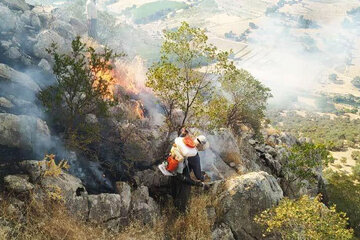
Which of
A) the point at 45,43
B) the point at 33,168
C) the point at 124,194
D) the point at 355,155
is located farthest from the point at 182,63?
the point at 355,155

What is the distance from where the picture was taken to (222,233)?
8.69 metres

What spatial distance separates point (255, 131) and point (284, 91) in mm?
98696

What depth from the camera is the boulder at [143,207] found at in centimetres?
912

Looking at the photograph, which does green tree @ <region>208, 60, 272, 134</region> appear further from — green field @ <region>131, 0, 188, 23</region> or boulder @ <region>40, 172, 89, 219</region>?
green field @ <region>131, 0, 188, 23</region>

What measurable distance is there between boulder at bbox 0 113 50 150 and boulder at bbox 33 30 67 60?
707cm

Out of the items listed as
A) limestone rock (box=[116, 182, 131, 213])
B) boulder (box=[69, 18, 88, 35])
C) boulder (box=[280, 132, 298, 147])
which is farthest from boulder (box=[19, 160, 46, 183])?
boulder (box=[280, 132, 298, 147])

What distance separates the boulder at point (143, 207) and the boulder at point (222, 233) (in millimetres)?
1772

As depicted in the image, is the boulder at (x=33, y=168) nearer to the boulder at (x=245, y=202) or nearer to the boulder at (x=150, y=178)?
the boulder at (x=150, y=178)

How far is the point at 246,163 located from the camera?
15.8 metres

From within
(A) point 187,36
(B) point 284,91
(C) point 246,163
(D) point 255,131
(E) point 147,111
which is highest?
(A) point 187,36

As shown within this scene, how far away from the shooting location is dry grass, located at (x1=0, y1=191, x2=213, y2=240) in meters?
6.46

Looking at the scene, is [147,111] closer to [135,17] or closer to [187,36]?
[187,36]

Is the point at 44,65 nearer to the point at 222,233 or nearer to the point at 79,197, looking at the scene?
the point at 79,197

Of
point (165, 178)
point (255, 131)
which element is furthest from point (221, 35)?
point (165, 178)
